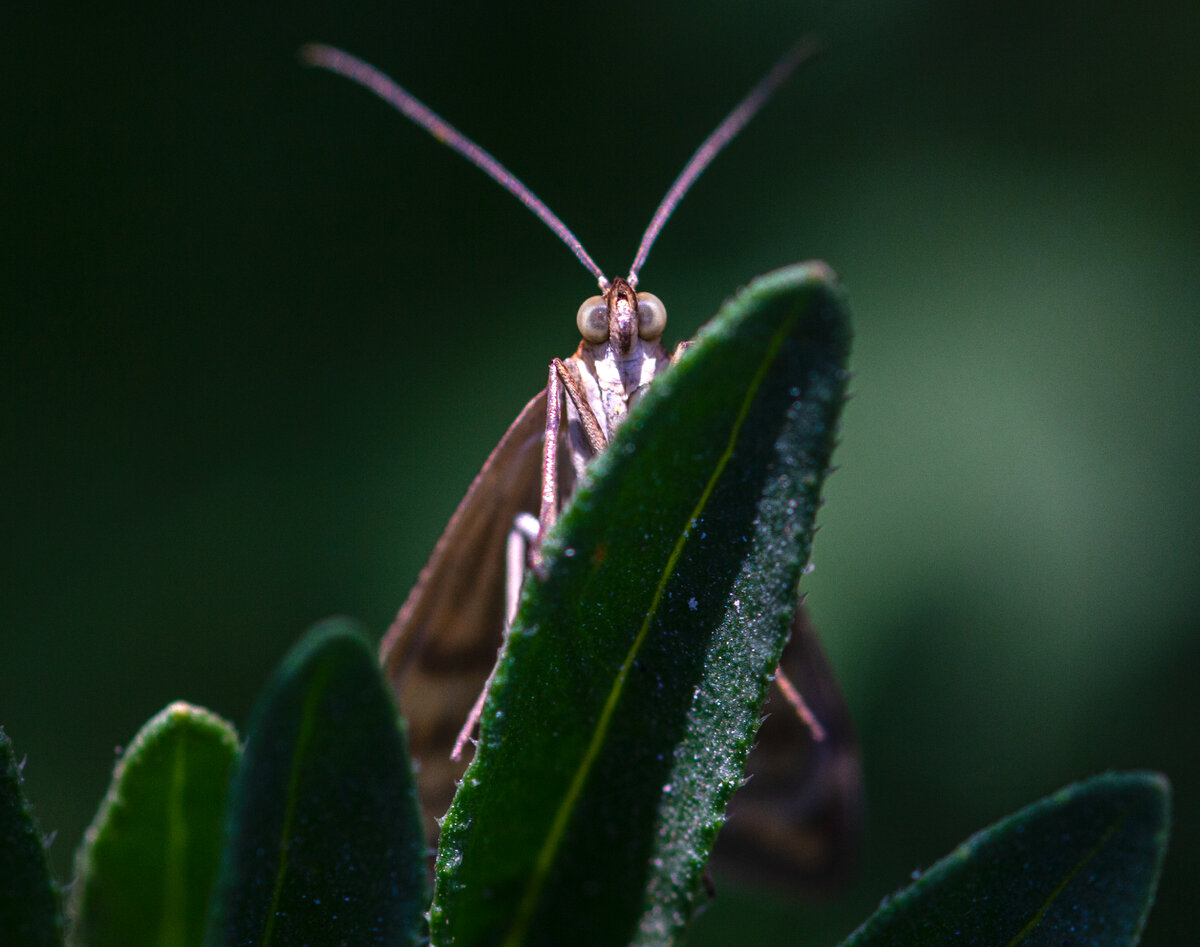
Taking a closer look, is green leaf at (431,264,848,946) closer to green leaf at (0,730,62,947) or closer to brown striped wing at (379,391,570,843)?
green leaf at (0,730,62,947)

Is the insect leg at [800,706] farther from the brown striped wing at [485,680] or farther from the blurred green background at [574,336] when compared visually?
the blurred green background at [574,336]

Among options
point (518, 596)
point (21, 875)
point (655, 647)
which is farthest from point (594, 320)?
Result: point (21, 875)

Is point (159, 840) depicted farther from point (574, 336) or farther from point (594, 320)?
point (574, 336)

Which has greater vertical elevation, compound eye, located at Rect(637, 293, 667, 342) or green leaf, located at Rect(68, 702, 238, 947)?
compound eye, located at Rect(637, 293, 667, 342)

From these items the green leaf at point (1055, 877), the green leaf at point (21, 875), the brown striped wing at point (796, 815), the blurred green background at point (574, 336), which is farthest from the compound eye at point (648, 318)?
the green leaf at point (21, 875)

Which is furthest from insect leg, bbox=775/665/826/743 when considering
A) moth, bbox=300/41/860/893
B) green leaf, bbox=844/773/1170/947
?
green leaf, bbox=844/773/1170/947

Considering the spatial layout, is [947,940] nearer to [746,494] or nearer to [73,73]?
[746,494]

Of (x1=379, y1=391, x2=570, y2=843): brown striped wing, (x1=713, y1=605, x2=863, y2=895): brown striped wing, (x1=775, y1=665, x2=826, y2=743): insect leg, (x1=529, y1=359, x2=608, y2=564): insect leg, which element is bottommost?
(x1=713, y1=605, x2=863, y2=895): brown striped wing
